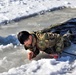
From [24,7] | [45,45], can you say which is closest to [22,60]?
[45,45]

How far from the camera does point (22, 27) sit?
8.88m

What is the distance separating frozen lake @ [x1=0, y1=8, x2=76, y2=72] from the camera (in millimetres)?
6207

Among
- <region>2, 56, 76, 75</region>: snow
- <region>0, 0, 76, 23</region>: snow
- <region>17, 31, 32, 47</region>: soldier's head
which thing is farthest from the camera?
<region>0, 0, 76, 23</region>: snow

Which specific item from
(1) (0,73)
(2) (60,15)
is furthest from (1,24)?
(1) (0,73)

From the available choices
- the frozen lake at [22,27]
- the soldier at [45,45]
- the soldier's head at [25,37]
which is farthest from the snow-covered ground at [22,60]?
the soldier's head at [25,37]

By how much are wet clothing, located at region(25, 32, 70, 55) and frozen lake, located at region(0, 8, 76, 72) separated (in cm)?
25

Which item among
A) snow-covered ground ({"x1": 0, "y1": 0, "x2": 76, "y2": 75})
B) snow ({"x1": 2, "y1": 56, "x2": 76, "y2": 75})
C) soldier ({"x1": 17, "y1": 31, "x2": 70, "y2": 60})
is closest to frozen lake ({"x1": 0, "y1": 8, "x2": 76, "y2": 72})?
snow-covered ground ({"x1": 0, "y1": 0, "x2": 76, "y2": 75})

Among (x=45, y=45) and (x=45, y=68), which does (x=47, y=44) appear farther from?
(x=45, y=68)

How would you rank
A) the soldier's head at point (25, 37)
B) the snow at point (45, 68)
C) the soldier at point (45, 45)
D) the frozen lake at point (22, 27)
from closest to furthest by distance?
the snow at point (45, 68)
the soldier's head at point (25, 37)
the soldier at point (45, 45)
the frozen lake at point (22, 27)

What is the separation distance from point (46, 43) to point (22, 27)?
2.80 meters

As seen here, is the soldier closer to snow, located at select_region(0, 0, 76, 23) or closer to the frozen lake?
the frozen lake

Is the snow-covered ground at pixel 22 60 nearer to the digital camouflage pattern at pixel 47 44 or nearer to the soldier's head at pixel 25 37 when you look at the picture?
the digital camouflage pattern at pixel 47 44

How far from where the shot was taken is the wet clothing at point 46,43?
6.16m

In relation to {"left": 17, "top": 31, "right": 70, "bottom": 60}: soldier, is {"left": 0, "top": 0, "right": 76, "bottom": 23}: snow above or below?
above
